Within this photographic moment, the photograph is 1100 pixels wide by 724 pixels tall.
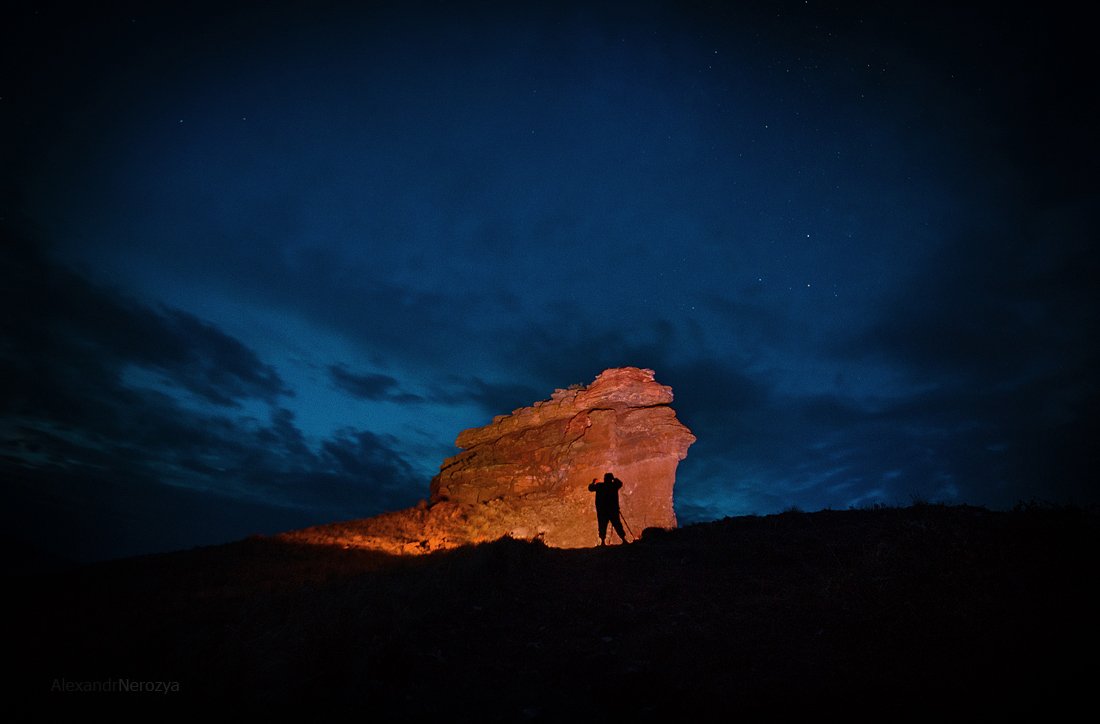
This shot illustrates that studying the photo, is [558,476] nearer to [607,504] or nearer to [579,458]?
[579,458]

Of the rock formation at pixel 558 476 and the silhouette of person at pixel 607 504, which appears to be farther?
the rock formation at pixel 558 476

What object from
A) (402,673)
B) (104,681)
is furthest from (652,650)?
(104,681)

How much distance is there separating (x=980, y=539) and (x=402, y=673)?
9.31 m

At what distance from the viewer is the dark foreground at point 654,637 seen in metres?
4.80

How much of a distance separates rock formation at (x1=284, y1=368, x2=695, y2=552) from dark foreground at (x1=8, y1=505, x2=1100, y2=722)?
11480mm

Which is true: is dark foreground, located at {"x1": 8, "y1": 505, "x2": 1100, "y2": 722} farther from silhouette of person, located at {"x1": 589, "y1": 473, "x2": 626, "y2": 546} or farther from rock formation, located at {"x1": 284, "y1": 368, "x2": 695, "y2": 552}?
rock formation, located at {"x1": 284, "y1": 368, "x2": 695, "y2": 552}

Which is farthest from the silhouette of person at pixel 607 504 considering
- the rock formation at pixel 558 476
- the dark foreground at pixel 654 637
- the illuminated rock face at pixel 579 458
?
the illuminated rock face at pixel 579 458

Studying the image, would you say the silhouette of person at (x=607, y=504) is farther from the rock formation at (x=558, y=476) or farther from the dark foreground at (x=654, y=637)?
the rock formation at (x=558, y=476)

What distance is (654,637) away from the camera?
6.63 meters

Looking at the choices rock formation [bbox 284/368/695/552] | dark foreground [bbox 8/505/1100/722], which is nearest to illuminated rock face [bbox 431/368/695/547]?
rock formation [bbox 284/368/695/552]

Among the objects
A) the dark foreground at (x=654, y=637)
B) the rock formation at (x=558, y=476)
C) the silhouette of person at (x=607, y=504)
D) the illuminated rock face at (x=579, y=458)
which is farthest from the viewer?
the illuminated rock face at (x=579, y=458)

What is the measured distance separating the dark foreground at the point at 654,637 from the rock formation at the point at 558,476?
1148 centimetres

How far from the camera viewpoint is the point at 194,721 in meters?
5.19

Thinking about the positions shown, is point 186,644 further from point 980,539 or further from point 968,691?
point 980,539
